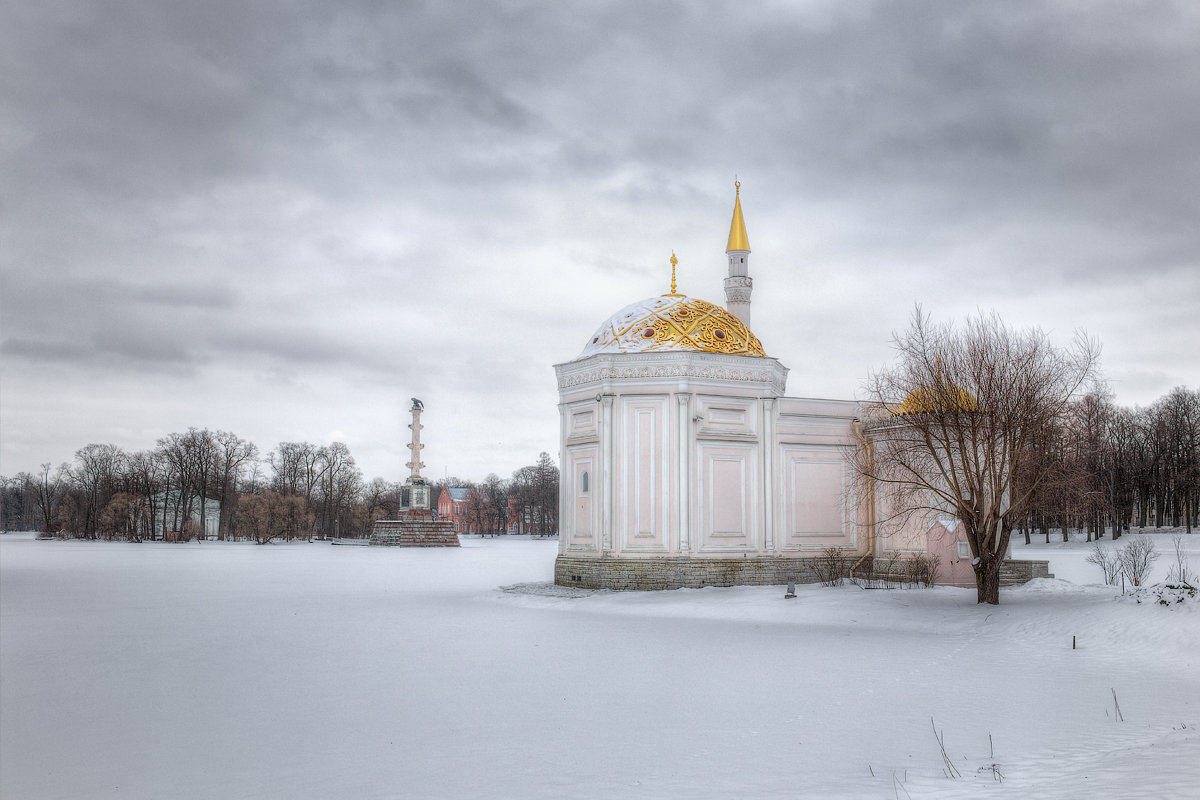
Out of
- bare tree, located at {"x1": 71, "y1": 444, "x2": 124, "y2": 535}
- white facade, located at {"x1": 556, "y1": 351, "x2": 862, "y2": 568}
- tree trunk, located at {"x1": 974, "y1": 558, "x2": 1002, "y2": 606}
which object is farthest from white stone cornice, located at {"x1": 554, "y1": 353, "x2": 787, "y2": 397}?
bare tree, located at {"x1": 71, "y1": 444, "x2": 124, "y2": 535}

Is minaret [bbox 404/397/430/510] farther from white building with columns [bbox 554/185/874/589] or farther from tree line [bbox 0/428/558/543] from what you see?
white building with columns [bbox 554/185/874/589]

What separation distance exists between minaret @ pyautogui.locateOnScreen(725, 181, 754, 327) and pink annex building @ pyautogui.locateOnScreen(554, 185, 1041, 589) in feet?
17.5

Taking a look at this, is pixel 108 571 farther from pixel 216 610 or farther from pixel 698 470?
pixel 698 470

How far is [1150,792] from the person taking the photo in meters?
5.88

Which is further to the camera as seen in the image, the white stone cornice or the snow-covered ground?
the white stone cornice

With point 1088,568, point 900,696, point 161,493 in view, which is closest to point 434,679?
point 900,696

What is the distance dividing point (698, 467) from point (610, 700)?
14206 millimetres

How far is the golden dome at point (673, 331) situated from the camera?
80.0 feet

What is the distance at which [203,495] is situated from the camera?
74312 millimetres

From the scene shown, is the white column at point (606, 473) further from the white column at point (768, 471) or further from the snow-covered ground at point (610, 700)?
the white column at point (768, 471)

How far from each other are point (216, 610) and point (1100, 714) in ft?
58.4

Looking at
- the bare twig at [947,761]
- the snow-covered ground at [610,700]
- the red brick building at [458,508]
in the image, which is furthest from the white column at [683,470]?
the red brick building at [458,508]

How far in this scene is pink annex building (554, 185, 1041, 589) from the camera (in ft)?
77.2

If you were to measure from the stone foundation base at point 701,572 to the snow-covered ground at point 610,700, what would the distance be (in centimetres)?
285
